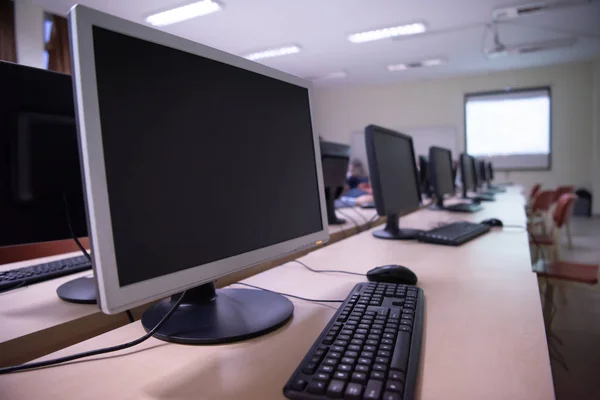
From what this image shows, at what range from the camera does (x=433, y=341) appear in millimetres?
676

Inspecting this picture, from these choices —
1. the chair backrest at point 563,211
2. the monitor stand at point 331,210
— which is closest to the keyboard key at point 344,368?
the monitor stand at point 331,210

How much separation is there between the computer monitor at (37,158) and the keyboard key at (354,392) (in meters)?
0.67

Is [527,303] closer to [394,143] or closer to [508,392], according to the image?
[508,392]

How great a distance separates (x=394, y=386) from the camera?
0.49m

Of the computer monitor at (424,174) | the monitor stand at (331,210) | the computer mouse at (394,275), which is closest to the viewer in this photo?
the computer mouse at (394,275)

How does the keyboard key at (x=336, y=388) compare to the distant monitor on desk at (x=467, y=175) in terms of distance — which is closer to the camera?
the keyboard key at (x=336, y=388)

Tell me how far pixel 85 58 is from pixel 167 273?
0.33 metres

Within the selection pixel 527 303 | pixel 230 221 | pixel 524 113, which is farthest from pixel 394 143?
pixel 524 113

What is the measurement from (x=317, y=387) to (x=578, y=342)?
92.3 inches

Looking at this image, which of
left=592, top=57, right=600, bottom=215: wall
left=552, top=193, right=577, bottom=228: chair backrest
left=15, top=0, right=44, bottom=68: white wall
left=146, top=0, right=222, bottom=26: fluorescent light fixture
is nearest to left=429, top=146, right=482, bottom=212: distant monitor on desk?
left=552, top=193, right=577, bottom=228: chair backrest

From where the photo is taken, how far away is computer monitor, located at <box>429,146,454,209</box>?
100 inches

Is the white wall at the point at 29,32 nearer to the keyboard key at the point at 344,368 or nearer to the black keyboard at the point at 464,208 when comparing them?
the black keyboard at the point at 464,208

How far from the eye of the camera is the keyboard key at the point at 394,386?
0.48 meters

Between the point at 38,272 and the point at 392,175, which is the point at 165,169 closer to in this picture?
the point at 38,272
